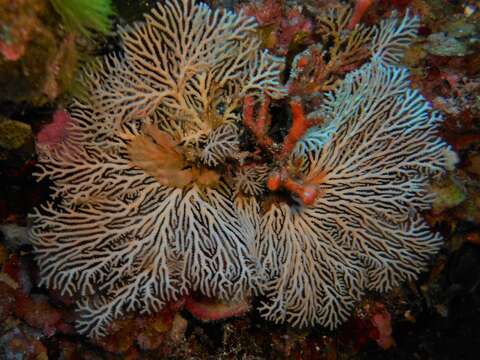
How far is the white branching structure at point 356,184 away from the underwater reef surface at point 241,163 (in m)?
0.02

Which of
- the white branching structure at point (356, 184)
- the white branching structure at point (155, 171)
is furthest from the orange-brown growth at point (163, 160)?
the white branching structure at point (356, 184)

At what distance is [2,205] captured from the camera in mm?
2904

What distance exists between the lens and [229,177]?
2.86 meters

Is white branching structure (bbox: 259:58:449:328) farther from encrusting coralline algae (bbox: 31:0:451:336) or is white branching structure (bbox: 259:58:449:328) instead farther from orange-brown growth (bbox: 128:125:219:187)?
orange-brown growth (bbox: 128:125:219:187)

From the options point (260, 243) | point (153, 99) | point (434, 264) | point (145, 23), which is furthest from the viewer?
point (434, 264)

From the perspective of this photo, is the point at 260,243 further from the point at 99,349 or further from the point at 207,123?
the point at 99,349

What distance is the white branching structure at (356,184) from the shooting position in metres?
2.96

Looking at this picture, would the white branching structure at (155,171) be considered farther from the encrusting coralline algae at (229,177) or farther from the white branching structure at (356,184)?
the white branching structure at (356,184)

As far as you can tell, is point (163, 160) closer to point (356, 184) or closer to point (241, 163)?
point (241, 163)

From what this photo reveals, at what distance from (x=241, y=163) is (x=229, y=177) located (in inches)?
7.4

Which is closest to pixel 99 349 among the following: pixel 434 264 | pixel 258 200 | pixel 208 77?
pixel 258 200

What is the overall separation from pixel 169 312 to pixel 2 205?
1624mm

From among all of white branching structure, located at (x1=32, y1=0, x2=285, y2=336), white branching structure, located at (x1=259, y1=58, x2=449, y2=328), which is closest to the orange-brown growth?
white branching structure, located at (x1=32, y1=0, x2=285, y2=336)

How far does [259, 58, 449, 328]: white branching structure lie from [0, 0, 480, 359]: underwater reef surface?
0.02m
